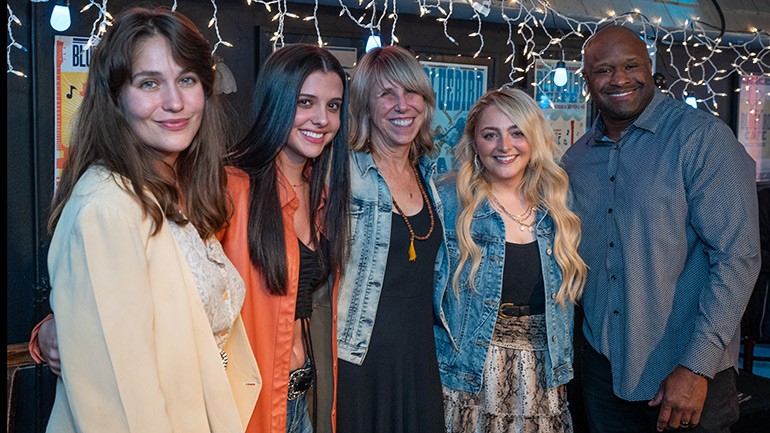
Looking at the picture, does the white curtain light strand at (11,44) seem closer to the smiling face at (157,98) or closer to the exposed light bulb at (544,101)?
the smiling face at (157,98)

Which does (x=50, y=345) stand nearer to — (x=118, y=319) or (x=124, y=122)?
(x=118, y=319)

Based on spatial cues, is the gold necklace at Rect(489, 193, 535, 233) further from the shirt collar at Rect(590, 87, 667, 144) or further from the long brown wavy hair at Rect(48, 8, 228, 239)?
the long brown wavy hair at Rect(48, 8, 228, 239)

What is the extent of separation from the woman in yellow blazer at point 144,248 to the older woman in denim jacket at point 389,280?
60 centimetres

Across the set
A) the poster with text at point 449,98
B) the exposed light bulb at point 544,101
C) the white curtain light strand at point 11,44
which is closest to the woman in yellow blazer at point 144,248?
the white curtain light strand at point 11,44

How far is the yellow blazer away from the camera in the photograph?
146cm

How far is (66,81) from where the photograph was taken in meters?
3.57

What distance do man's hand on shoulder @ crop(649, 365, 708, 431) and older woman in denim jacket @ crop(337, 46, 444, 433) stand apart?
739 millimetres

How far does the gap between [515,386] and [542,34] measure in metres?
3.27

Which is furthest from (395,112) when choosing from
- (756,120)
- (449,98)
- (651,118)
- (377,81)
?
(756,120)

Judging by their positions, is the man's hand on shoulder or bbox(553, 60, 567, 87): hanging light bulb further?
bbox(553, 60, 567, 87): hanging light bulb

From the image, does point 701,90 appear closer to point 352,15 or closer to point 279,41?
point 352,15

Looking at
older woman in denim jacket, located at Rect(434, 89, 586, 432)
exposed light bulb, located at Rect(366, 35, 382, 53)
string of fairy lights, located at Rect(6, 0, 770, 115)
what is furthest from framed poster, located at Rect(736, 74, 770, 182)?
older woman in denim jacket, located at Rect(434, 89, 586, 432)

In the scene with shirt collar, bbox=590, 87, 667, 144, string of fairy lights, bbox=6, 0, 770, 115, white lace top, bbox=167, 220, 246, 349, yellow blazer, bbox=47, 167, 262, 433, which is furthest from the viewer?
string of fairy lights, bbox=6, 0, 770, 115

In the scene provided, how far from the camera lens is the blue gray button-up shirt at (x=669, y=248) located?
240 centimetres
